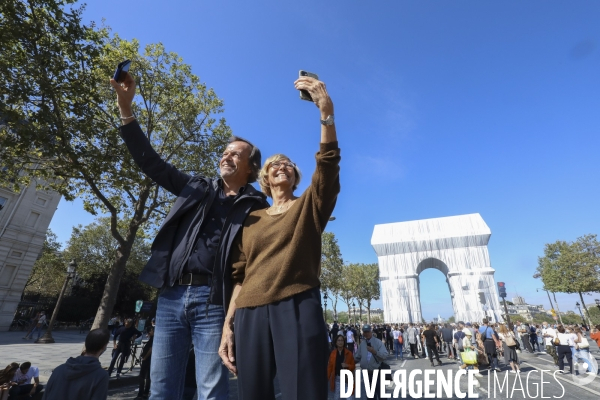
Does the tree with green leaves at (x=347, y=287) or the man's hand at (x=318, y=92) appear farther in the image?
the tree with green leaves at (x=347, y=287)

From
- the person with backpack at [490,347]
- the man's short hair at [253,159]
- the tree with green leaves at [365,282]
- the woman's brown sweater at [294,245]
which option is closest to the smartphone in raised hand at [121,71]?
the man's short hair at [253,159]

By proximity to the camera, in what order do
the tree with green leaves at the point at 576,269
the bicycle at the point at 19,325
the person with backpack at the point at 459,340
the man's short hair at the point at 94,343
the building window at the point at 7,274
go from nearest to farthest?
the man's short hair at the point at 94,343 < the person with backpack at the point at 459,340 < the bicycle at the point at 19,325 < the building window at the point at 7,274 < the tree with green leaves at the point at 576,269

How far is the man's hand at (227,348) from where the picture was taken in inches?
65.9

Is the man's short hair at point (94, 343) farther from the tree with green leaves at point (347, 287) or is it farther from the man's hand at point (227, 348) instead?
the tree with green leaves at point (347, 287)

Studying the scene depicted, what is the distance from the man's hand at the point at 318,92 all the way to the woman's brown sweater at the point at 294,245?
18cm

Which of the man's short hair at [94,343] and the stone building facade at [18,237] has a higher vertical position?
the stone building facade at [18,237]

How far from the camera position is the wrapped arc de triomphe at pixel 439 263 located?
3581 centimetres

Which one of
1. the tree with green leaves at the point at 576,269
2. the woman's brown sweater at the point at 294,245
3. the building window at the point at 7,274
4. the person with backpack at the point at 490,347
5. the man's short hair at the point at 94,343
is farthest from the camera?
the tree with green leaves at the point at 576,269

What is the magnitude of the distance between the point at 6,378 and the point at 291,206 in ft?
20.4

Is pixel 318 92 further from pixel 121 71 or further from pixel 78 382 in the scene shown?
pixel 78 382

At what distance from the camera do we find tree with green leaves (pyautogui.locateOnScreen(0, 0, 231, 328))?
6562mm

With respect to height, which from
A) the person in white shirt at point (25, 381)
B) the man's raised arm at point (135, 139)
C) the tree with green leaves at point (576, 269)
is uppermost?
the tree with green leaves at point (576, 269)

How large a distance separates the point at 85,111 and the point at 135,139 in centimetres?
738

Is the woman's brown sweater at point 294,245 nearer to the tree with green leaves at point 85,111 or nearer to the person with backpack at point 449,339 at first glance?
the tree with green leaves at point 85,111
